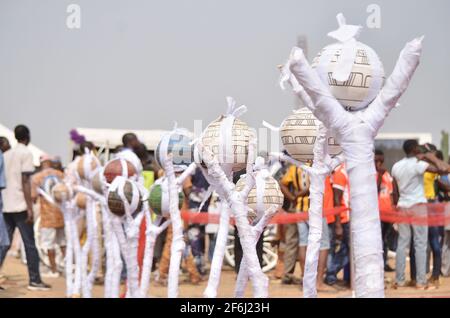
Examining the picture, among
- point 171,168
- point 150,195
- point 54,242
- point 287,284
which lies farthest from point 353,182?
point 54,242

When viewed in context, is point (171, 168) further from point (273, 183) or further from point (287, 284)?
point (287, 284)

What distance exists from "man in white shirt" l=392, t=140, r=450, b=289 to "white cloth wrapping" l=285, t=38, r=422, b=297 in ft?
21.0

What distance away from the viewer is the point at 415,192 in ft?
31.0

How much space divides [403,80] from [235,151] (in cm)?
161

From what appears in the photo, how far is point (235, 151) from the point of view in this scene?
4.46 m

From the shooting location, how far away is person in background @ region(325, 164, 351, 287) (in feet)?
30.8

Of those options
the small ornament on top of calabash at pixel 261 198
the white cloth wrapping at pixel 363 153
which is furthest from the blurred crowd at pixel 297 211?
the white cloth wrapping at pixel 363 153

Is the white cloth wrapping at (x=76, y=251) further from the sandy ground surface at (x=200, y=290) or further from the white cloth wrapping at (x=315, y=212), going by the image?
the white cloth wrapping at (x=315, y=212)

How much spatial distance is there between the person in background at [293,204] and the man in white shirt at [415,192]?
1029 millimetres

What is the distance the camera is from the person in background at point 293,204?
9.73m

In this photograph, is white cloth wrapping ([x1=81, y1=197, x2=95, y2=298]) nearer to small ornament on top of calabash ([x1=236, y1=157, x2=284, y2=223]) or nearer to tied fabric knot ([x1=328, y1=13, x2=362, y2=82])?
small ornament on top of calabash ([x1=236, y1=157, x2=284, y2=223])

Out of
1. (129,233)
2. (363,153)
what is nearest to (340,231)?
(129,233)

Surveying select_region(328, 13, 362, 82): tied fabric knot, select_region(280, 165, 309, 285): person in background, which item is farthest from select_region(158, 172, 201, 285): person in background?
select_region(328, 13, 362, 82): tied fabric knot

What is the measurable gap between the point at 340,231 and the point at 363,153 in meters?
6.69
